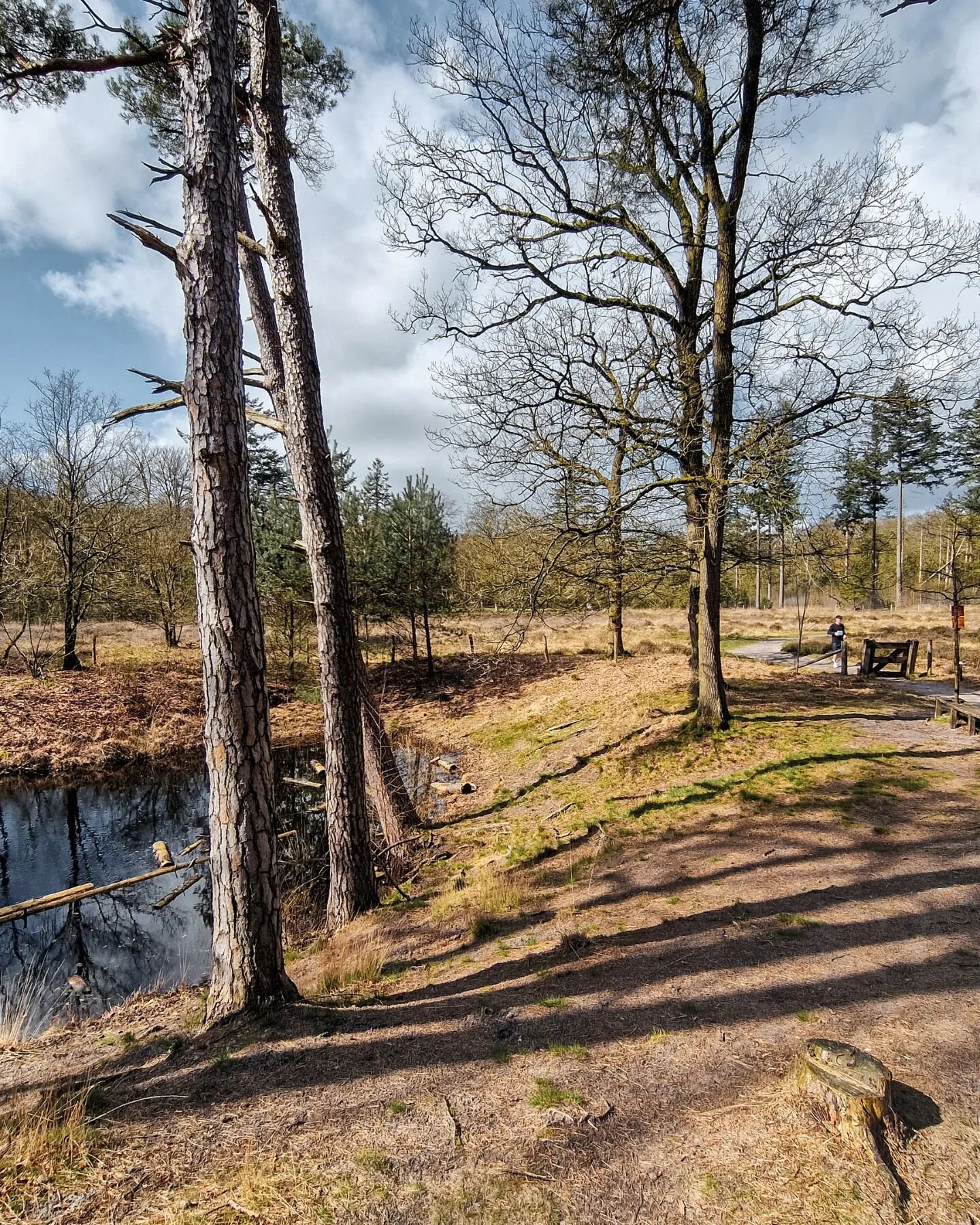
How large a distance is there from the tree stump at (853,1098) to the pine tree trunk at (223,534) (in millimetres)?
3249

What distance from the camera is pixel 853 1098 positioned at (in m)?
2.52

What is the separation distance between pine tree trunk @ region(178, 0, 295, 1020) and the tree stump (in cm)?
325

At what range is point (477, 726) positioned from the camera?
15703 millimetres

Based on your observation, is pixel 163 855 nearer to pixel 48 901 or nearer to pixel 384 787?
pixel 48 901

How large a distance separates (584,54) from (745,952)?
9915 mm

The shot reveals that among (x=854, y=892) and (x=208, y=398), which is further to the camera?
(x=854, y=892)

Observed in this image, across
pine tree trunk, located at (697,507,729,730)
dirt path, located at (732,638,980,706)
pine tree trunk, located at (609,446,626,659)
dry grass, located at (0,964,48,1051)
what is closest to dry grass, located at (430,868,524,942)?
dry grass, located at (0,964,48,1051)

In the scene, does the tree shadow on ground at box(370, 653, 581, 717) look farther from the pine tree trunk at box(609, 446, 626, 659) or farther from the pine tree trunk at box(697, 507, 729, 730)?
the pine tree trunk at box(697, 507, 729, 730)

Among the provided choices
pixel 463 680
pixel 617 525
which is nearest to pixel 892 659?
pixel 617 525

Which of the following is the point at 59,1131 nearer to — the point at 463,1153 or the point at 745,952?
the point at 463,1153

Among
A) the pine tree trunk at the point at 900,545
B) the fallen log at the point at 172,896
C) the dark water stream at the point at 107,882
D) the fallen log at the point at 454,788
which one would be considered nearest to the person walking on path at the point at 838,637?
the fallen log at the point at 454,788

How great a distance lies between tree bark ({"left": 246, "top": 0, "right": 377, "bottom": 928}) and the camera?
5.83m

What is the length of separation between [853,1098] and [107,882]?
983 centimetres

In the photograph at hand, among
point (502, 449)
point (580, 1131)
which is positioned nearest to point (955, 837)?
point (580, 1131)
